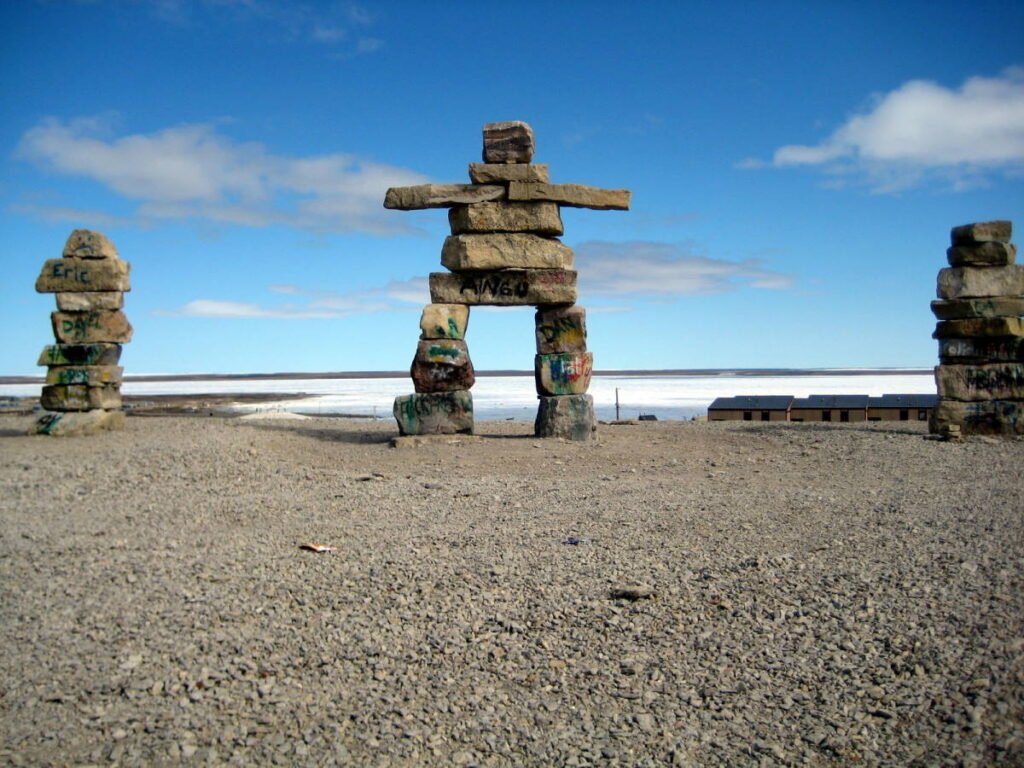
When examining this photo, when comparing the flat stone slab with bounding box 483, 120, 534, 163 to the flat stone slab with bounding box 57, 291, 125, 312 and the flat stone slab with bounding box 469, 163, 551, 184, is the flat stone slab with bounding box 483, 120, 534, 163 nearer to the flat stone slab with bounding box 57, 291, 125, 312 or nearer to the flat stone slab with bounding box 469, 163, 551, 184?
the flat stone slab with bounding box 469, 163, 551, 184

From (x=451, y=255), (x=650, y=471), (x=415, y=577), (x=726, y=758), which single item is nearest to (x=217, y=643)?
(x=415, y=577)

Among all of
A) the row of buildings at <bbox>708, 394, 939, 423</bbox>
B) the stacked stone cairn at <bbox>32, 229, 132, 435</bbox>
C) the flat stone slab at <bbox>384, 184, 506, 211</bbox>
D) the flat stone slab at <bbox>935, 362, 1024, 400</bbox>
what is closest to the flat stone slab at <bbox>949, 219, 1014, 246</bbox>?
the flat stone slab at <bbox>935, 362, 1024, 400</bbox>

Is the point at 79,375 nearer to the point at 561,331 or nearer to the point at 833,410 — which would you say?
the point at 561,331

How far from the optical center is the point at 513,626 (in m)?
5.08

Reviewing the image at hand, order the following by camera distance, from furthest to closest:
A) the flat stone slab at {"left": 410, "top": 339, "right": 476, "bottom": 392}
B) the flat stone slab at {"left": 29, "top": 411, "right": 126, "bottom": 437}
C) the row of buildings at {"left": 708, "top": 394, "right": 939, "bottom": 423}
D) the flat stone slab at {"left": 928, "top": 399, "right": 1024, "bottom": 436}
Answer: the row of buildings at {"left": 708, "top": 394, "right": 939, "bottom": 423} → the flat stone slab at {"left": 29, "top": 411, "right": 126, "bottom": 437} → the flat stone slab at {"left": 928, "top": 399, "right": 1024, "bottom": 436} → the flat stone slab at {"left": 410, "top": 339, "right": 476, "bottom": 392}

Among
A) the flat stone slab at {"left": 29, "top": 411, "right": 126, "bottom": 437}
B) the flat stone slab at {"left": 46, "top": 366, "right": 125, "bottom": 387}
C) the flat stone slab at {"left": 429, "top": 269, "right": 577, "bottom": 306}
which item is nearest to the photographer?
the flat stone slab at {"left": 429, "top": 269, "right": 577, "bottom": 306}

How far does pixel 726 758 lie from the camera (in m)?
3.72

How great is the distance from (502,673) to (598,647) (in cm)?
61

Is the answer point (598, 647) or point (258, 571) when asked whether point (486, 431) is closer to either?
point (258, 571)

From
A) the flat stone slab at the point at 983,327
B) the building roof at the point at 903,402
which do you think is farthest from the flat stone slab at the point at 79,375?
the building roof at the point at 903,402

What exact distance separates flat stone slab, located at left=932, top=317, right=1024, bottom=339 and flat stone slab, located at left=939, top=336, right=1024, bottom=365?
93 mm

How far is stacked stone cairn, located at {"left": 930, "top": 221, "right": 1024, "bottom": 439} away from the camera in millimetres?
14891

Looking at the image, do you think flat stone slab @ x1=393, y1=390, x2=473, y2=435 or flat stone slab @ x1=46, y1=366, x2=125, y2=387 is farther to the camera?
flat stone slab @ x1=46, y1=366, x2=125, y2=387

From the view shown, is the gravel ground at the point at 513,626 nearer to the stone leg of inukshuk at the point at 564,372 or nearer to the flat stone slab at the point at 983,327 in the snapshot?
the stone leg of inukshuk at the point at 564,372
